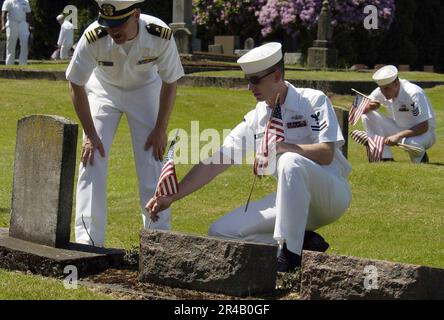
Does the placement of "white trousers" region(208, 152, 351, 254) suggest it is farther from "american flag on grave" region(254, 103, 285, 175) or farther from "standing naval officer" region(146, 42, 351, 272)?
"american flag on grave" region(254, 103, 285, 175)

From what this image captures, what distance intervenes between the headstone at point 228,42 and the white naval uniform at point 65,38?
7840 millimetres

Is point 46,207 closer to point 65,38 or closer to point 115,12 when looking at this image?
point 115,12

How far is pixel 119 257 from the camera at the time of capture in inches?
285

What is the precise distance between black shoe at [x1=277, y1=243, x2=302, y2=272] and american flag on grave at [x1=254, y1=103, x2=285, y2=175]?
0.61 meters

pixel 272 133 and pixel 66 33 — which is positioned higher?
pixel 272 133

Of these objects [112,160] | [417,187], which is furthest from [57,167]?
[112,160]

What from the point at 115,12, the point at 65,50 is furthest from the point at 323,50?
the point at 115,12

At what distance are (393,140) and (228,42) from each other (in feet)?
92.5

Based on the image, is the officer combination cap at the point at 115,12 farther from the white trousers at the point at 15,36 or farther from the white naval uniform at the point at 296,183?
the white trousers at the point at 15,36

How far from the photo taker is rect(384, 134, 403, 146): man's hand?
47.6 feet

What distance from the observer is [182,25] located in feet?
112

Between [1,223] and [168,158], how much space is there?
331cm

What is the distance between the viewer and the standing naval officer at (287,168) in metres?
6.94

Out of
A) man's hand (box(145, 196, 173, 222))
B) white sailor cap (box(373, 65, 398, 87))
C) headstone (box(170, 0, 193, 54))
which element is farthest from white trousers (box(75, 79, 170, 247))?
headstone (box(170, 0, 193, 54))
